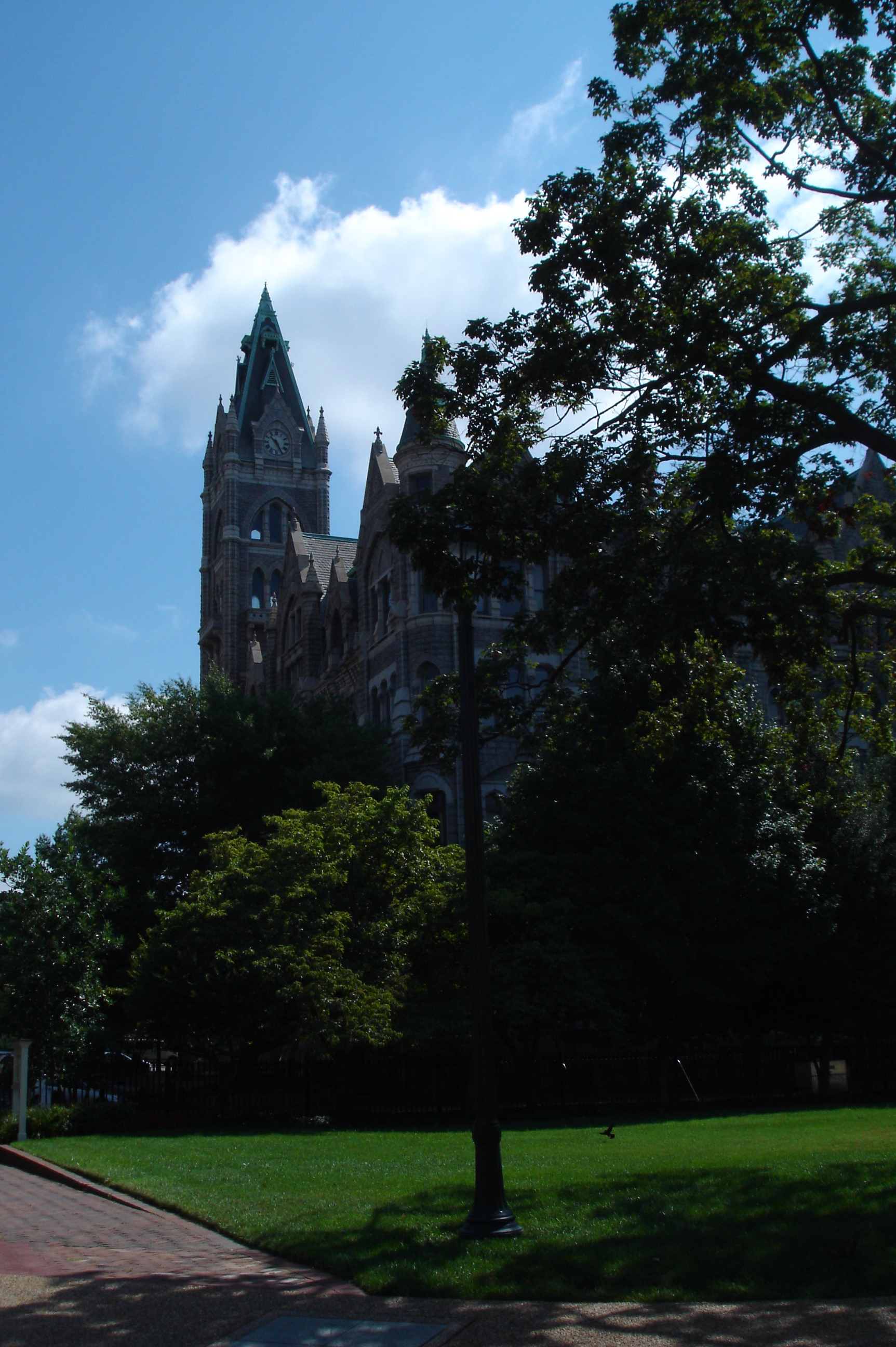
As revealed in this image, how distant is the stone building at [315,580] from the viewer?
35.1 m

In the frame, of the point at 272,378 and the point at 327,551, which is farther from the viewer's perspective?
the point at 272,378

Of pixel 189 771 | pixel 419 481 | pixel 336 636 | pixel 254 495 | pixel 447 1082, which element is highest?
pixel 254 495

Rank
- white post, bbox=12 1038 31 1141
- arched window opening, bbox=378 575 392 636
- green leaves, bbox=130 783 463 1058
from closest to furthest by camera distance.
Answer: white post, bbox=12 1038 31 1141 < green leaves, bbox=130 783 463 1058 < arched window opening, bbox=378 575 392 636

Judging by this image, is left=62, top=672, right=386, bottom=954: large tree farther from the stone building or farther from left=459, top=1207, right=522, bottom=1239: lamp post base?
left=459, top=1207, right=522, bottom=1239: lamp post base

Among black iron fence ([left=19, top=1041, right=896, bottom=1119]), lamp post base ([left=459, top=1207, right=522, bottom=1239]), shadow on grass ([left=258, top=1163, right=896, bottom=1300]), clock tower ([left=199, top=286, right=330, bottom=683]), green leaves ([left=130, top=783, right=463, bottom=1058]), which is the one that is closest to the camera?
shadow on grass ([left=258, top=1163, right=896, bottom=1300])

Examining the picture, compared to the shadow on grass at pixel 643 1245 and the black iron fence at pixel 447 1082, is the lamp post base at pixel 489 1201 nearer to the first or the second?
the shadow on grass at pixel 643 1245

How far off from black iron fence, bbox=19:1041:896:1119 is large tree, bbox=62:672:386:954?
7.74 metres

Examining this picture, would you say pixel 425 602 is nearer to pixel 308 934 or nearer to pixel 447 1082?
pixel 447 1082

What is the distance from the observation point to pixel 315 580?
48.2 metres

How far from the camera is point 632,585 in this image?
42.3ft

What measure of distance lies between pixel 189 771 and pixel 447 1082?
1383cm

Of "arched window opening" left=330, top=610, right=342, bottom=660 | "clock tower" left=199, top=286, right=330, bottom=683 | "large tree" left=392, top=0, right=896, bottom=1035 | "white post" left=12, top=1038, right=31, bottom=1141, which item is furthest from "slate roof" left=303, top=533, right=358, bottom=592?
"large tree" left=392, top=0, right=896, bottom=1035

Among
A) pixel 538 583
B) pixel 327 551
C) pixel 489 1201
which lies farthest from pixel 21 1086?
pixel 327 551

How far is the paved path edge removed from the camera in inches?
445
